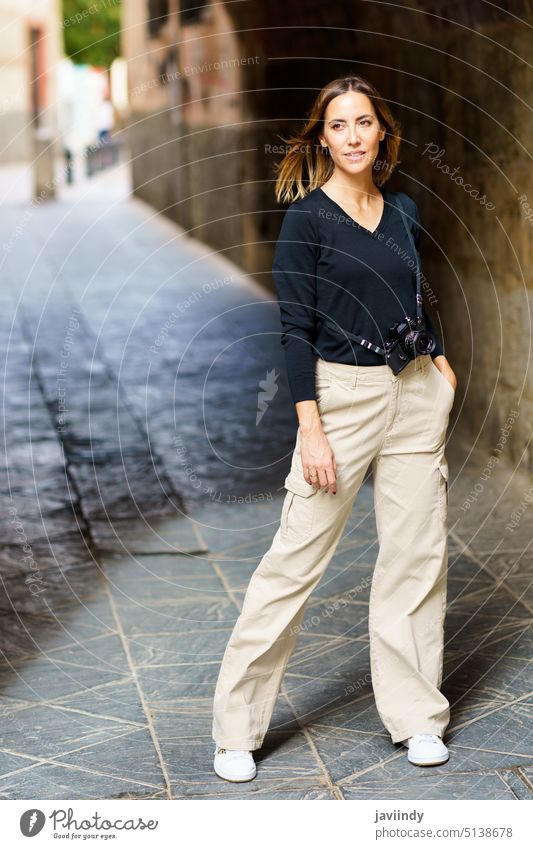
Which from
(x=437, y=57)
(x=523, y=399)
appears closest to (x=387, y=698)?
(x=523, y=399)

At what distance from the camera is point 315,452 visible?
9.95ft

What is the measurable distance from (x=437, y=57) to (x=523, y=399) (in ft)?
6.44

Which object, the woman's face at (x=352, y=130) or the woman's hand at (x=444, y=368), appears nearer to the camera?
the woman's face at (x=352, y=130)

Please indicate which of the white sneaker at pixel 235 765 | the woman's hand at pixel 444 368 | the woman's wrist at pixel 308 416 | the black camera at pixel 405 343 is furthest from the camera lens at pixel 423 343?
the white sneaker at pixel 235 765

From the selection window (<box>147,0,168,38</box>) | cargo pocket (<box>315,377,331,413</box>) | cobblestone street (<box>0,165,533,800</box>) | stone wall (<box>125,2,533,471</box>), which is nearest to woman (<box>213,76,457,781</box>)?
cargo pocket (<box>315,377,331,413</box>)

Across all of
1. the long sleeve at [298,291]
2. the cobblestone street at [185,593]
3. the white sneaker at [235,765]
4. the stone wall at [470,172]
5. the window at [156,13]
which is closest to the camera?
the long sleeve at [298,291]

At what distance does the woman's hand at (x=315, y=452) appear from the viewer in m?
3.03

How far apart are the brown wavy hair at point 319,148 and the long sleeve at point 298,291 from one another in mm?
126

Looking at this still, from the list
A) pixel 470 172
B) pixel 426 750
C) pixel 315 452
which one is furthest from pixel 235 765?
pixel 470 172

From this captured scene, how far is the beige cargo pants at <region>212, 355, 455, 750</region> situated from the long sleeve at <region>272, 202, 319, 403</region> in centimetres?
8

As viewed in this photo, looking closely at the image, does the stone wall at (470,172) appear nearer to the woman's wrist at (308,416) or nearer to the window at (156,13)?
the woman's wrist at (308,416)

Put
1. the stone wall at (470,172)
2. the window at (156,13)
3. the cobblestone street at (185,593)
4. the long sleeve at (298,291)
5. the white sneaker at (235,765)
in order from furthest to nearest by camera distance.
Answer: the window at (156,13) → the stone wall at (470,172) → the cobblestone street at (185,593) → the white sneaker at (235,765) → the long sleeve at (298,291)

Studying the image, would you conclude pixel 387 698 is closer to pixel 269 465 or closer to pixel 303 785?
pixel 303 785

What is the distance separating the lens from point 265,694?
3.24m
